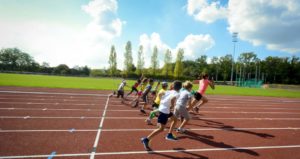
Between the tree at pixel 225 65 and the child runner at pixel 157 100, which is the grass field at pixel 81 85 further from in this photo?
the tree at pixel 225 65

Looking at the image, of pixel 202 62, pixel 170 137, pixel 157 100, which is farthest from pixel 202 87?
pixel 202 62

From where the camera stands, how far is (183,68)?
308 ft

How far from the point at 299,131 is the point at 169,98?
21.3 feet

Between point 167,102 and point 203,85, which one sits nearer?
point 167,102

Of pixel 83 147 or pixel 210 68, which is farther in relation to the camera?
pixel 210 68

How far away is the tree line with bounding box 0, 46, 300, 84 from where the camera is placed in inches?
3255

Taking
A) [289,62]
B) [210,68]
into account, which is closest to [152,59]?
[210,68]

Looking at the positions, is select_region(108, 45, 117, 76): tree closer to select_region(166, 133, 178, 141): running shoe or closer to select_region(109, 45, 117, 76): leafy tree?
select_region(109, 45, 117, 76): leafy tree

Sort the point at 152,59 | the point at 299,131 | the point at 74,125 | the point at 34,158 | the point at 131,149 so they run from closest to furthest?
1. the point at 34,158
2. the point at 131,149
3. the point at 74,125
4. the point at 299,131
5. the point at 152,59

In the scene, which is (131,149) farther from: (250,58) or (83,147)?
(250,58)

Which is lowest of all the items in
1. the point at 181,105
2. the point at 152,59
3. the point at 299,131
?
the point at 299,131

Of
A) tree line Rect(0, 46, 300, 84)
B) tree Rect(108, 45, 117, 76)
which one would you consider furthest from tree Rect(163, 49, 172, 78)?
tree Rect(108, 45, 117, 76)

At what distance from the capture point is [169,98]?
17.2ft

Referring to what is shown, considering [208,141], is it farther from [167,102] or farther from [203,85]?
[203,85]
